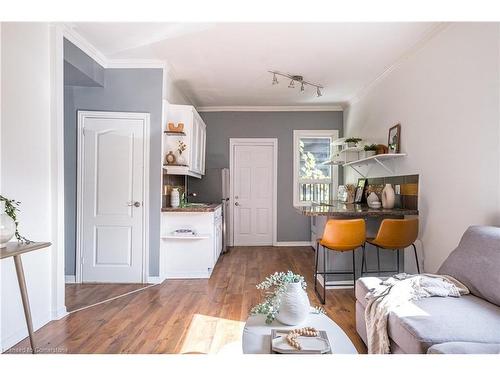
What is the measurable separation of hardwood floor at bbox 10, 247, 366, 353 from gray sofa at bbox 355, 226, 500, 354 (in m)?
0.63

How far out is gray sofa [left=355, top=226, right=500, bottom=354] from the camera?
138 cm

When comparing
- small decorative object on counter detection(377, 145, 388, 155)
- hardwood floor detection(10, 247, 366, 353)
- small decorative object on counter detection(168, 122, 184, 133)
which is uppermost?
small decorative object on counter detection(168, 122, 184, 133)

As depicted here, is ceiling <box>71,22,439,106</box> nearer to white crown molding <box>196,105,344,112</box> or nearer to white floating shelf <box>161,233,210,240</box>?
white crown molding <box>196,105,344,112</box>

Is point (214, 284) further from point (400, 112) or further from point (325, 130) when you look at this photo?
point (325, 130)

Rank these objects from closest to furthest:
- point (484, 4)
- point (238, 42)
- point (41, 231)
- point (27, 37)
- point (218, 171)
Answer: point (484, 4) < point (27, 37) < point (41, 231) < point (238, 42) < point (218, 171)

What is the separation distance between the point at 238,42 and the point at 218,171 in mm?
2440

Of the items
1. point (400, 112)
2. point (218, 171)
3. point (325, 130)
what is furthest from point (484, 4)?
point (325, 130)

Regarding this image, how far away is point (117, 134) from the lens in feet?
12.1

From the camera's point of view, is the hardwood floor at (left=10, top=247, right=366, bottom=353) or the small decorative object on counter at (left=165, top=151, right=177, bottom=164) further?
the small decorative object on counter at (left=165, top=151, right=177, bottom=164)

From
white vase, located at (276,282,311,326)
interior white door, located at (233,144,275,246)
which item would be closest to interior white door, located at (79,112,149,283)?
interior white door, located at (233,144,275,246)

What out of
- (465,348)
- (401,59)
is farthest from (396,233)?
(401,59)

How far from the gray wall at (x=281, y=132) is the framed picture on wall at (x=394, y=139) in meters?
2.13

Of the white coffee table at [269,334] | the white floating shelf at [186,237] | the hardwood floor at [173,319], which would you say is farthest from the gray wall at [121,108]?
the white coffee table at [269,334]

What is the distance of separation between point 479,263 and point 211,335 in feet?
6.31
